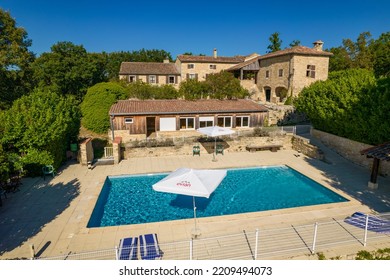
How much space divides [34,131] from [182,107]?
13.2 m

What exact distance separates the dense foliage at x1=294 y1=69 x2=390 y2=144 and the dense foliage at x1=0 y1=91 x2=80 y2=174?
2104 centimetres

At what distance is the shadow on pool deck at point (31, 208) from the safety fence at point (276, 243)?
2677 mm

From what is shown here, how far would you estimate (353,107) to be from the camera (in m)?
18.3

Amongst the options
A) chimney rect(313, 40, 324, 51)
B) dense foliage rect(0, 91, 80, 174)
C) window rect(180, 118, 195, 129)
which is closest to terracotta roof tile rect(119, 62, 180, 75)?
chimney rect(313, 40, 324, 51)

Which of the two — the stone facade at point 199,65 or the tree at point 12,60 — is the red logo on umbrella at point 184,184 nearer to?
the tree at point 12,60

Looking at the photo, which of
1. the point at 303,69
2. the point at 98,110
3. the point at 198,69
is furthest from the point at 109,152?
the point at 198,69

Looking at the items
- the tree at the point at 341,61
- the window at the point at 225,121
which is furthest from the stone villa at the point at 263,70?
the window at the point at 225,121

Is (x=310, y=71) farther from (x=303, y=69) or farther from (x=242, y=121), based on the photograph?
(x=242, y=121)

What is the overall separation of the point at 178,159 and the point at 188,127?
5440 mm

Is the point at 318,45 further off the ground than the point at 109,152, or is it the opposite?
the point at 318,45

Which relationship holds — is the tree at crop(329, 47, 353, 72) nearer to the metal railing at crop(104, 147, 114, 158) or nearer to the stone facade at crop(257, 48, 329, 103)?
the stone facade at crop(257, 48, 329, 103)

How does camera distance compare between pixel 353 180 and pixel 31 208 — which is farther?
pixel 353 180
